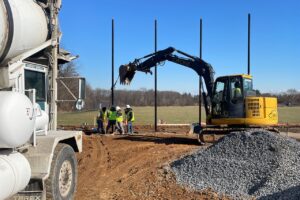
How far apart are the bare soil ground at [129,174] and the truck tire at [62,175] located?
5.17 ft

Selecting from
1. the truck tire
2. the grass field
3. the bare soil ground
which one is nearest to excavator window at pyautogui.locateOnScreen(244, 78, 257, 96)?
the bare soil ground

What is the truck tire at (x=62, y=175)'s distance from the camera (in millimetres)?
6107

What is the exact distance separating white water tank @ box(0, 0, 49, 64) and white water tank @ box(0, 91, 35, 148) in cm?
52

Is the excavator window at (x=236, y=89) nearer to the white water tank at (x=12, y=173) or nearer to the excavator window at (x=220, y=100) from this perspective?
the excavator window at (x=220, y=100)

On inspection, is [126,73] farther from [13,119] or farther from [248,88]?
[13,119]

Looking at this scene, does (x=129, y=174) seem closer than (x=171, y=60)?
Yes

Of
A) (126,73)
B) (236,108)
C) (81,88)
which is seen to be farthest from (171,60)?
(81,88)

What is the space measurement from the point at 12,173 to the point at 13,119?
63 centimetres

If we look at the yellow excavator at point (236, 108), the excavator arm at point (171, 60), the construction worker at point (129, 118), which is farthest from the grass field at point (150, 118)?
the yellow excavator at point (236, 108)

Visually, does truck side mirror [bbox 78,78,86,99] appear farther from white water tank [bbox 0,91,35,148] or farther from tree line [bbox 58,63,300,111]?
tree line [bbox 58,63,300,111]

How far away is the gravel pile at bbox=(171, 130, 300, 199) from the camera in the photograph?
913cm

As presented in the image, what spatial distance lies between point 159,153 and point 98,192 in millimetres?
5286

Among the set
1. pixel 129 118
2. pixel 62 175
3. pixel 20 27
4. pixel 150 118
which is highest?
pixel 20 27

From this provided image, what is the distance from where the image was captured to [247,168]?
34.0 feet
